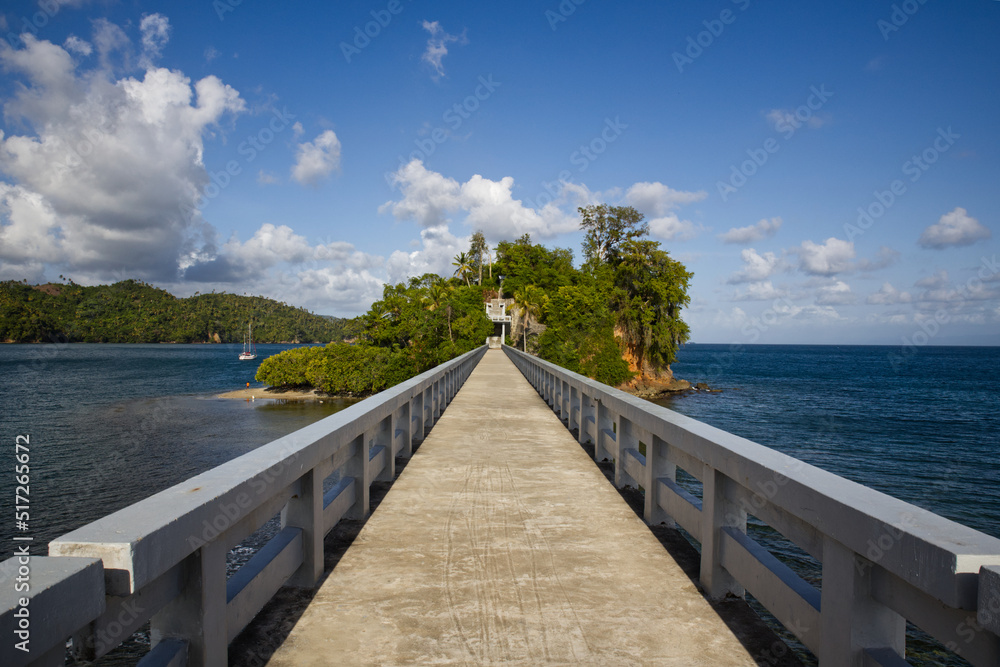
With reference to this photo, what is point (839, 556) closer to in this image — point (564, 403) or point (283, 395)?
point (564, 403)

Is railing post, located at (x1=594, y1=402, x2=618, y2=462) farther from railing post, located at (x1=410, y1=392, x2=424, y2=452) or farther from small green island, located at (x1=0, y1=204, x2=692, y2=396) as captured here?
small green island, located at (x1=0, y1=204, x2=692, y2=396)

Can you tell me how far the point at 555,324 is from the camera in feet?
213

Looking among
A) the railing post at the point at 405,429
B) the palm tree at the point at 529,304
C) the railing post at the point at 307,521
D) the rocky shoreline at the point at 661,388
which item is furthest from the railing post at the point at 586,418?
the palm tree at the point at 529,304

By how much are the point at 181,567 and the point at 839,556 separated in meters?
2.49

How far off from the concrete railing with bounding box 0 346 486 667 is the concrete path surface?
363mm

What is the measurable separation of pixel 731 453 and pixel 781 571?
0.61 meters

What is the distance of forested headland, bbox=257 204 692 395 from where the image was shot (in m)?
60.2

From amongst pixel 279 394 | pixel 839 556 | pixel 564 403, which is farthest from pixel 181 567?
pixel 279 394

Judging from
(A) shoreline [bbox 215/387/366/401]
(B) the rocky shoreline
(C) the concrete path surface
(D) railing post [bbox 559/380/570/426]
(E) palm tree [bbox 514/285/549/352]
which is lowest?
(A) shoreline [bbox 215/387/366/401]

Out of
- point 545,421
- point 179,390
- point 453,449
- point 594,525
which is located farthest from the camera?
point 179,390

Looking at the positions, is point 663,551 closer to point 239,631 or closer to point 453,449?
point 239,631

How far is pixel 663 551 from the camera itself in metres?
4.17

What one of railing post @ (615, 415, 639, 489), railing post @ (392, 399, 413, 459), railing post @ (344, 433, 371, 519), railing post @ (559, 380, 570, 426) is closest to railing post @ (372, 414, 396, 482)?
railing post @ (392, 399, 413, 459)

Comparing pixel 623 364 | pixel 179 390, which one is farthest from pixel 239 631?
pixel 179 390
